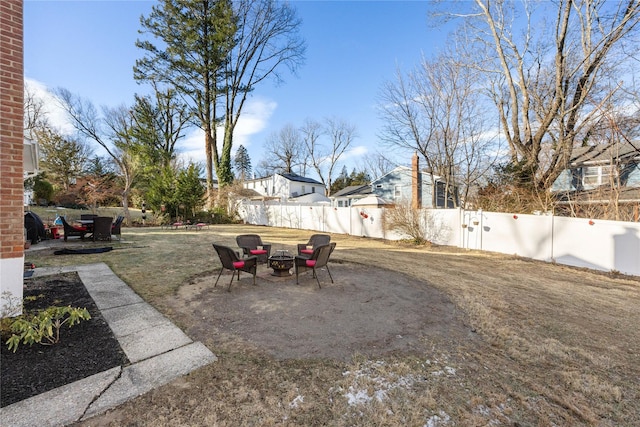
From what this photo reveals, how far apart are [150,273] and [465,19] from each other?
1574 cm

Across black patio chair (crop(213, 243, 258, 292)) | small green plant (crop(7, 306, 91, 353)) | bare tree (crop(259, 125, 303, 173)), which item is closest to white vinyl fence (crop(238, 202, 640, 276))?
black patio chair (crop(213, 243, 258, 292))

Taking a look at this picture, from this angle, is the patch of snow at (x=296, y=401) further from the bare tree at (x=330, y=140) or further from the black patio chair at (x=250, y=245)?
the bare tree at (x=330, y=140)

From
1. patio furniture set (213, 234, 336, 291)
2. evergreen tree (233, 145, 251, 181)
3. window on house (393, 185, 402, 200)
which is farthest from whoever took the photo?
evergreen tree (233, 145, 251, 181)

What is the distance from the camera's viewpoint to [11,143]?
3.24 m

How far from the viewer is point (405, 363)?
2.75 meters


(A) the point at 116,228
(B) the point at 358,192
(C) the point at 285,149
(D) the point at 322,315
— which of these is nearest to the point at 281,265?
(D) the point at 322,315

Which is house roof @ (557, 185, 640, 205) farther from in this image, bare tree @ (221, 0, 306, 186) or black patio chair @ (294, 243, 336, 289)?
bare tree @ (221, 0, 306, 186)

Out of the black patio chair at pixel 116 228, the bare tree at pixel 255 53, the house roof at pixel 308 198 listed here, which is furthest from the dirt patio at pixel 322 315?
the house roof at pixel 308 198

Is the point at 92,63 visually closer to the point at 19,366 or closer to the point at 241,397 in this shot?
the point at 19,366

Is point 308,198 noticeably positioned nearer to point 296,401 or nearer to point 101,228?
point 101,228

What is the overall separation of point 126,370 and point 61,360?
2.30ft

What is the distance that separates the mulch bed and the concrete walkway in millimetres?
89

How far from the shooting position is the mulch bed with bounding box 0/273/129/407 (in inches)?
86.4

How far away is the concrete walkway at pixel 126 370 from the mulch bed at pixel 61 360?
89mm
